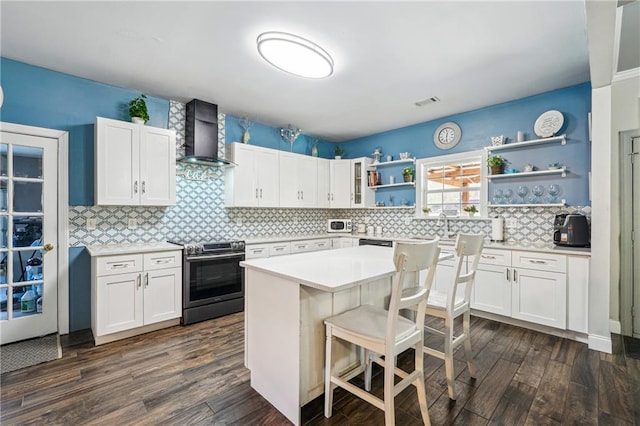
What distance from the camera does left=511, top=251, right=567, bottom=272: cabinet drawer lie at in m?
2.95

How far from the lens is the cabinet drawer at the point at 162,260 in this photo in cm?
308

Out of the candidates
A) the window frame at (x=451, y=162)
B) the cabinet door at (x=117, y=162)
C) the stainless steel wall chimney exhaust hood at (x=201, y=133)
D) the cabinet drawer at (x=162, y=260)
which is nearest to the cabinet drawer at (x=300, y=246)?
the stainless steel wall chimney exhaust hood at (x=201, y=133)

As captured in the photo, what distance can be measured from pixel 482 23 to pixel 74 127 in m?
3.98

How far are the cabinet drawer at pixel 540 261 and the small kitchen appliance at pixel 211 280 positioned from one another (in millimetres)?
3234

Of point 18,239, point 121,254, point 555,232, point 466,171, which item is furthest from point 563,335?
point 18,239

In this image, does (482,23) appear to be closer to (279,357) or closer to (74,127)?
(279,357)

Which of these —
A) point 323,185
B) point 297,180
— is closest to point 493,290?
point 323,185

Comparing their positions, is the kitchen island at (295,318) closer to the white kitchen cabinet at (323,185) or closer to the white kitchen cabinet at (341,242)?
the white kitchen cabinet at (341,242)

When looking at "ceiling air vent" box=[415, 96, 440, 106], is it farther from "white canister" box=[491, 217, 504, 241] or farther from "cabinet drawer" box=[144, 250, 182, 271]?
"cabinet drawer" box=[144, 250, 182, 271]

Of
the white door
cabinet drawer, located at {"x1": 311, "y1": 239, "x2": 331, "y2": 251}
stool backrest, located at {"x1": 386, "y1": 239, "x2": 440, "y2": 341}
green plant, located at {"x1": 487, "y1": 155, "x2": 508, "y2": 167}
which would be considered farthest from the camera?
cabinet drawer, located at {"x1": 311, "y1": 239, "x2": 331, "y2": 251}

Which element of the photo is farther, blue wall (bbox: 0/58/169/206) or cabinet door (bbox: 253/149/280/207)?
cabinet door (bbox: 253/149/280/207)

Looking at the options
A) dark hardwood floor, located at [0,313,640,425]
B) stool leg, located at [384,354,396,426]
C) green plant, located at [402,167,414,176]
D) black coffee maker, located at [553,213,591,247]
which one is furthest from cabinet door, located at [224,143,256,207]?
black coffee maker, located at [553,213,591,247]

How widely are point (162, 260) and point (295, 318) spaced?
215 centimetres

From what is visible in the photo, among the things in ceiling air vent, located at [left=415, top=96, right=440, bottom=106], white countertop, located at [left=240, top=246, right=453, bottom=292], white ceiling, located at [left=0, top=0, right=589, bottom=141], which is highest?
white ceiling, located at [left=0, top=0, right=589, bottom=141]
